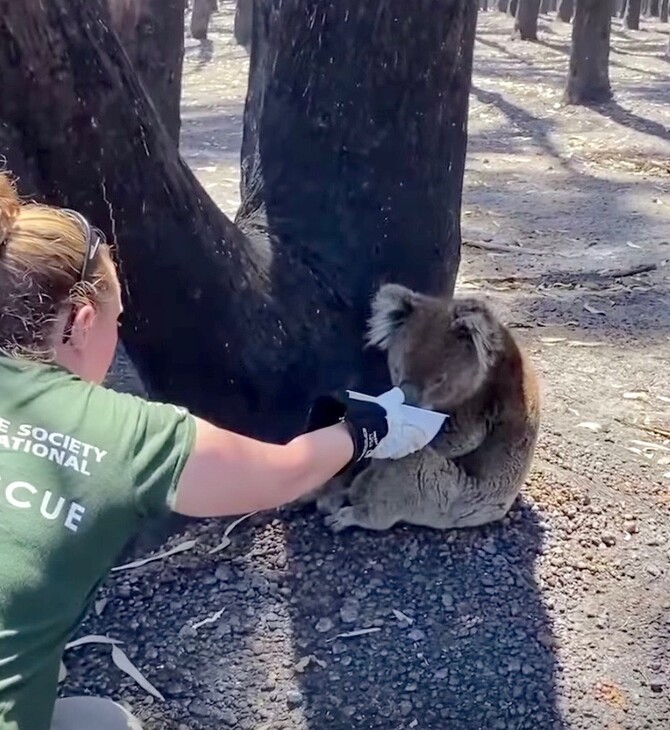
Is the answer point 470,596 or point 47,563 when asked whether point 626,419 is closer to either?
point 470,596

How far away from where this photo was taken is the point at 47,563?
5.51ft

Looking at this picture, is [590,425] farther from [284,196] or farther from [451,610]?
[284,196]

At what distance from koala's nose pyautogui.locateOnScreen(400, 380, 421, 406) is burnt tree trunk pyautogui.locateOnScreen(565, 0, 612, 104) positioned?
10286mm

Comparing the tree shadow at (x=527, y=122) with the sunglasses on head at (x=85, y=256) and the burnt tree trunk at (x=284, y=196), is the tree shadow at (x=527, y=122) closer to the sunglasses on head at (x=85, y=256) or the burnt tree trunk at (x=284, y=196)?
the burnt tree trunk at (x=284, y=196)

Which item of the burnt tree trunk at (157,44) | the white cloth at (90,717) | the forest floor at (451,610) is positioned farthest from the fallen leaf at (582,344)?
the white cloth at (90,717)

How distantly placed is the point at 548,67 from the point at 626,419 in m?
15.7

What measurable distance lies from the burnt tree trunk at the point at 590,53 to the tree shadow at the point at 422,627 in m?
10.4

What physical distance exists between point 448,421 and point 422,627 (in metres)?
0.74

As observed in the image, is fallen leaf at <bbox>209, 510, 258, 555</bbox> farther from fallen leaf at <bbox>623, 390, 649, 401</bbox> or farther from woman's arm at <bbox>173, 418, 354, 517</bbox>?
fallen leaf at <bbox>623, 390, 649, 401</bbox>

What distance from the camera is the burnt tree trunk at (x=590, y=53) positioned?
12.6m

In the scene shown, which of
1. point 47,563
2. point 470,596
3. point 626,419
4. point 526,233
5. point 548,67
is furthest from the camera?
point 548,67

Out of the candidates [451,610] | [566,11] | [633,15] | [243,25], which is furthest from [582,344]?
[566,11]

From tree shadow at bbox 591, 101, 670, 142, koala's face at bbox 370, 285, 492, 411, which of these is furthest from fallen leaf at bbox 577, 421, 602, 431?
tree shadow at bbox 591, 101, 670, 142

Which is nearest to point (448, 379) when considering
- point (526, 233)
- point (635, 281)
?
point (635, 281)
